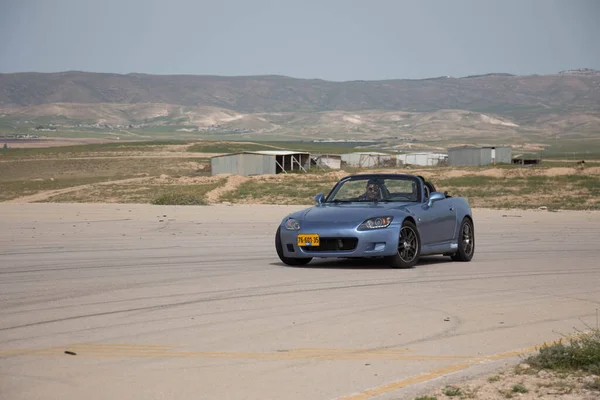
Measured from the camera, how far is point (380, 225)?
1487 centimetres

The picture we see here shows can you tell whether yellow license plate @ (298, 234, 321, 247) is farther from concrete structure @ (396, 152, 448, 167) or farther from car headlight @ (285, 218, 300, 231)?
concrete structure @ (396, 152, 448, 167)

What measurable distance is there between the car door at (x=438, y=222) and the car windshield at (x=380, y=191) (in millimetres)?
372

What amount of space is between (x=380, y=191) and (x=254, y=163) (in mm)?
59268

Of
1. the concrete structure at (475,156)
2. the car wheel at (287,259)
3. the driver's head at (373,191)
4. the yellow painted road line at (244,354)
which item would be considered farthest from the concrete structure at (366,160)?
the yellow painted road line at (244,354)

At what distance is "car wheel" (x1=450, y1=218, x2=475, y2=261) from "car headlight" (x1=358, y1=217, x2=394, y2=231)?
2.06 metres

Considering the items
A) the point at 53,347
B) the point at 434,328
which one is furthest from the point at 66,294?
the point at 434,328

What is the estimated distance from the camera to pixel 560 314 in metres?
10.4

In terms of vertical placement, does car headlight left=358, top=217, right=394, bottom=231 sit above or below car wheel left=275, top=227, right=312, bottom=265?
above

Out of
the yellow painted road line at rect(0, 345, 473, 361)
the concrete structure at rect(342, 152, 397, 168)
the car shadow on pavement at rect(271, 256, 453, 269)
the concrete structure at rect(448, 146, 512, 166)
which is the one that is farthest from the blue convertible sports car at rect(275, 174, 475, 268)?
the concrete structure at rect(342, 152, 397, 168)

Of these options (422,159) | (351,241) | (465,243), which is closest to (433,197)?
(465,243)

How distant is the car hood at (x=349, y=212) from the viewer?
593 inches

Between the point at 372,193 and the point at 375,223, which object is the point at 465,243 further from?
the point at 375,223

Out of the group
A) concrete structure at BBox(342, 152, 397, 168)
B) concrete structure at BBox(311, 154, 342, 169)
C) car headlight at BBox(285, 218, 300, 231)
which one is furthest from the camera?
concrete structure at BBox(342, 152, 397, 168)

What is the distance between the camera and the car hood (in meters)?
15.1
